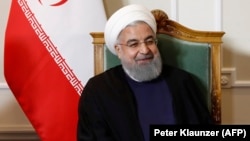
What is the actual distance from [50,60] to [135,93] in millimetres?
557

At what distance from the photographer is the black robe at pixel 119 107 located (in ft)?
5.06

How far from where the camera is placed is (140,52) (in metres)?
1.65

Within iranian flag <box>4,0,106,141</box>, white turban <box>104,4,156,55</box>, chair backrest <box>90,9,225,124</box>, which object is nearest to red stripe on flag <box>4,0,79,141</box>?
iranian flag <box>4,0,106,141</box>

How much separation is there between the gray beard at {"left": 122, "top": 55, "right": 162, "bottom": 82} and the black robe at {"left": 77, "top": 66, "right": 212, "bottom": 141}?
59mm

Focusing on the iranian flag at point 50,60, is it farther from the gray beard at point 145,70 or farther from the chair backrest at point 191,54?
the gray beard at point 145,70

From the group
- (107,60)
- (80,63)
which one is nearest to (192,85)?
(107,60)

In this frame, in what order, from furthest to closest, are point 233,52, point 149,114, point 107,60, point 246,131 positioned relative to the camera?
point 233,52
point 107,60
point 149,114
point 246,131

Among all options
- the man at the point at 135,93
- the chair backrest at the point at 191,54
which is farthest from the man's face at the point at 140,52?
the chair backrest at the point at 191,54

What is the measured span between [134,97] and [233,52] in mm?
913

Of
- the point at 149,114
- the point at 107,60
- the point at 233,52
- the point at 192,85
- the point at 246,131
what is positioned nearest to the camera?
the point at 246,131

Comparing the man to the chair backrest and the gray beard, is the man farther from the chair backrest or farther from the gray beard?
the chair backrest

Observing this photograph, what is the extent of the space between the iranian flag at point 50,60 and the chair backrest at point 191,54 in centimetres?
15

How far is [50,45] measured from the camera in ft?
6.43

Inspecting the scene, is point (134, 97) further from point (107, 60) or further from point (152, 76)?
point (107, 60)
